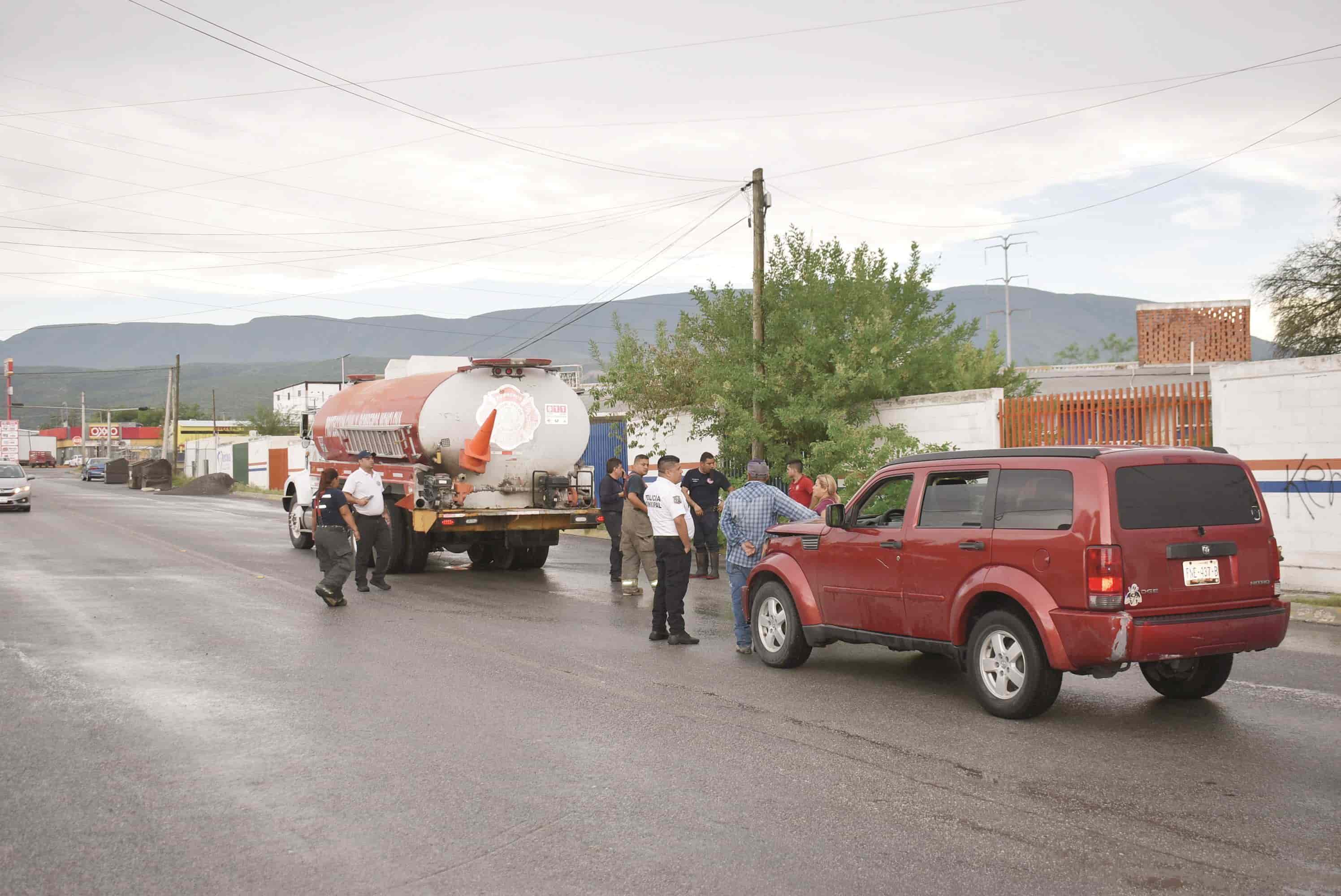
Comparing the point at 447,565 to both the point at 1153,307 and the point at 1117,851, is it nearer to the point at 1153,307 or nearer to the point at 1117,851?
the point at 1117,851

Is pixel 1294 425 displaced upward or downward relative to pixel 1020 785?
upward

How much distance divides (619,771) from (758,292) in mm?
16215

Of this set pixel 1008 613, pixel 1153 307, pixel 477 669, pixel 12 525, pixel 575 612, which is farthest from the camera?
pixel 1153 307

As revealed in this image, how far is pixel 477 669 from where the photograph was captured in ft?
31.2

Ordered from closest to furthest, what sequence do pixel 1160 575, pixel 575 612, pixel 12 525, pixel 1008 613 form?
pixel 1160 575 < pixel 1008 613 < pixel 575 612 < pixel 12 525

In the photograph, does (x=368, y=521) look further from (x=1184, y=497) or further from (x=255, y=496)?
(x=255, y=496)

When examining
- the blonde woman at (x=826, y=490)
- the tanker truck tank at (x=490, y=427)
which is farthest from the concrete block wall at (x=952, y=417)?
the tanker truck tank at (x=490, y=427)

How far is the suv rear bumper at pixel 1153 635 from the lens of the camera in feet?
22.9

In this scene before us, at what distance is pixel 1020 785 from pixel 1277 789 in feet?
4.19

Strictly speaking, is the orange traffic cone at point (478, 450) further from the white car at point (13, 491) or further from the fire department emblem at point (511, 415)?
the white car at point (13, 491)

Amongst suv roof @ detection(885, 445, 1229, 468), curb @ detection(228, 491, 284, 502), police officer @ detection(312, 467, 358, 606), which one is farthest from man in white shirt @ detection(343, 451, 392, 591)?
curb @ detection(228, 491, 284, 502)

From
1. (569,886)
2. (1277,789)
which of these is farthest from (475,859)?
(1277,789)

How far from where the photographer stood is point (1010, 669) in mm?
7574

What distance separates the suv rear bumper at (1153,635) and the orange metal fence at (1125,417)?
739 cm
